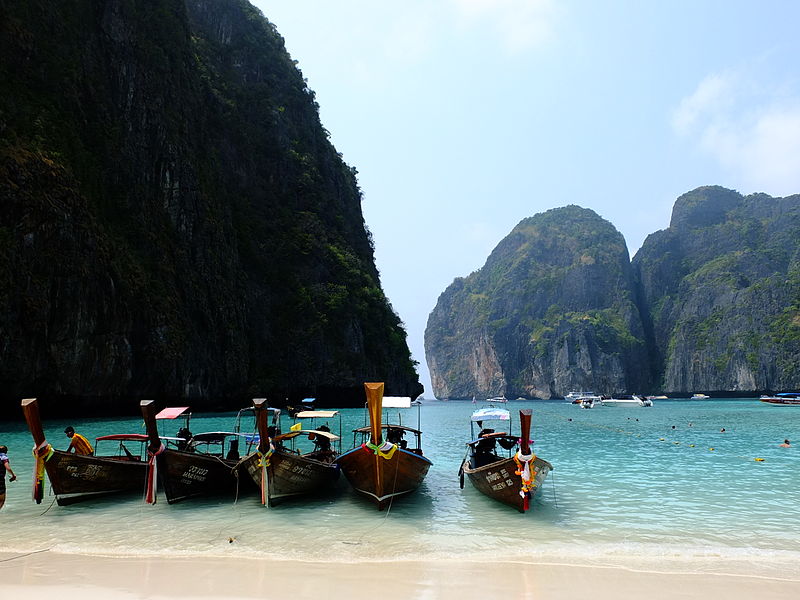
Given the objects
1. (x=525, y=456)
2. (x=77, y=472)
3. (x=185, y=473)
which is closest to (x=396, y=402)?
(x=525, y=456)

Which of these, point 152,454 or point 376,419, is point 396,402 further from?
point 152,454

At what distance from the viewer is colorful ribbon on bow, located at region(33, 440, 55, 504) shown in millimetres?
12047

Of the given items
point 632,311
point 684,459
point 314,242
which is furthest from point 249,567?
point 632,311

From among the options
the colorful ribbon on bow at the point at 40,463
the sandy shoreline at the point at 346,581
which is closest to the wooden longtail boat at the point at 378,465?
the sandy shoreline at the point at 346,581

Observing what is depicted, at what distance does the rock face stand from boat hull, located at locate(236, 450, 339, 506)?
100 ft

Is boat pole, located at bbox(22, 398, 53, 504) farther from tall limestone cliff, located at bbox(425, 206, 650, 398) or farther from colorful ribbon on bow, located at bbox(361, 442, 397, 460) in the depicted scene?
tall limestone cliff, located at bbox(425, 206, 650, 398)

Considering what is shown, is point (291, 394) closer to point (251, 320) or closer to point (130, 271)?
point (251, 320)

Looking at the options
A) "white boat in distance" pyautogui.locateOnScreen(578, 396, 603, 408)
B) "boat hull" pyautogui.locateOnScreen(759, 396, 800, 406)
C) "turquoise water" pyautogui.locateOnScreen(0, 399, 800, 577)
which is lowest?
"white boat in distance" pyautogui.locateOnScreen(578, 396, 603, 408)

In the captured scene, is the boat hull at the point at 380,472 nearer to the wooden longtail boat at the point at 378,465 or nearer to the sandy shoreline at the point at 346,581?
the wooden longtail boat at the point at 378,465

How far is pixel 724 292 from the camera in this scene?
491 ft

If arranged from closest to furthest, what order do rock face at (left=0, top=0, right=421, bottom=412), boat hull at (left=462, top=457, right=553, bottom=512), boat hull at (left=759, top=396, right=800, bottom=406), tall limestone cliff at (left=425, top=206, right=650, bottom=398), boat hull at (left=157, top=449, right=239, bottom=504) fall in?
1. boat hull at (left=462, top=457, right=553, bottom=512)
2. boat hull at (left=157, top=449, right=239, bottom=504)
3. rock face at (left=0, top=0, right=421, bottom=412)
4. boat hull at (left=759, top=396, right=800, bottom=406)
5. tall limestone cliff at (left=425, top=206, right=650, bottom=398)

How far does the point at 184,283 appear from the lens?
173 ft

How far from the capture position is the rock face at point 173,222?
37938 millimetres

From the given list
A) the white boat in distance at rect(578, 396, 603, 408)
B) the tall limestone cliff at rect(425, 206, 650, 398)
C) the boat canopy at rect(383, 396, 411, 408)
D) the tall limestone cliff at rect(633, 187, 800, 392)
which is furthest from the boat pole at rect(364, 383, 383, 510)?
the tall limestone cliff at rect(425, 206, 650, 398)
